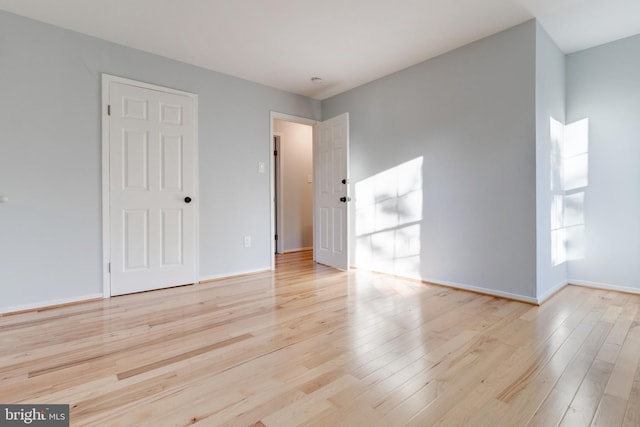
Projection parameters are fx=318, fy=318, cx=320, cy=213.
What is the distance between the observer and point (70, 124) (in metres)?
2.68

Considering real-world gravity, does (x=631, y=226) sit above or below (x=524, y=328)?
above

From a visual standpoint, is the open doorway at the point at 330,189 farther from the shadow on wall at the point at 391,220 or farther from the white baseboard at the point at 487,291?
the white baseboard at the point at 487,291

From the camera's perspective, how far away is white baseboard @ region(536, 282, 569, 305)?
2.64m

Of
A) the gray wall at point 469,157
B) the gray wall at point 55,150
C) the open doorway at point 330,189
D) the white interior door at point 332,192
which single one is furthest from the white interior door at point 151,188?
the gray wall at point 469,157

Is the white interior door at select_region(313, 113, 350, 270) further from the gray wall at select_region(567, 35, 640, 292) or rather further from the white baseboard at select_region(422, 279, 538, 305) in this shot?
the gray wall at select_region(567, 35, 640, 292)

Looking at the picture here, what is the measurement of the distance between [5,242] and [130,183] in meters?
0.97

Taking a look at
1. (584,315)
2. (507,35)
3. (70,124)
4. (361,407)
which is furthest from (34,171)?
(584,315)

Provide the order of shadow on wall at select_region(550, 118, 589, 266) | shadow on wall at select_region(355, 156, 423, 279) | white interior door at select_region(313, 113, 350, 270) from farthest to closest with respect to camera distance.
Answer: white interior door at select_region(313, 113, 350, 270)
shadow on wall at select_region(355, 156, 423, 279)
shadow on wall at select_region(550, 118, 589, 266)

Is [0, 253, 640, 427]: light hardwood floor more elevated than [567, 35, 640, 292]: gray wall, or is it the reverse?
[567, 35, 640, 292]: gray wall

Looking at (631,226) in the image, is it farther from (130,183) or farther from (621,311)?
(130,183)

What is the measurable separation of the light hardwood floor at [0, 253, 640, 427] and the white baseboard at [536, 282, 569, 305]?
2.6 inches

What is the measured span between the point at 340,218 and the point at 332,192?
37 centimetres

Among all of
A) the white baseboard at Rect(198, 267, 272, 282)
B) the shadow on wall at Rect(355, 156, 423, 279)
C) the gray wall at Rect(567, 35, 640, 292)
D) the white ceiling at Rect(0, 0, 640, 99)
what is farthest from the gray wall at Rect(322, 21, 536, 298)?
the white baseboard at Rect(198, 267, 272, 282)

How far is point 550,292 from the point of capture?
9.32 ft
